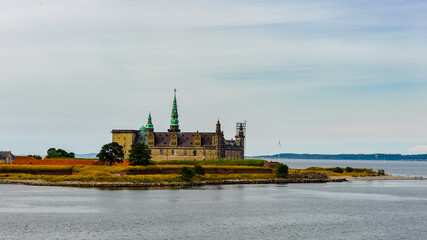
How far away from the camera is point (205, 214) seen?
68188 millimetres

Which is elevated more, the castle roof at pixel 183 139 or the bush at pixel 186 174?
the castle roof at pixel 183 139

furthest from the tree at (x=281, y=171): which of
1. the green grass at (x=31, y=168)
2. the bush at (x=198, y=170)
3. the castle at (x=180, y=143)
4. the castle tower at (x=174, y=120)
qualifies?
the castle tower at (x=174, y=120)

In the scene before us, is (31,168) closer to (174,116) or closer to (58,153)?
(58,153)

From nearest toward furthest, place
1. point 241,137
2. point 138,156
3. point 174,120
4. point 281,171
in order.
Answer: point 138,156
point 281,171
point 174,120
point 241,137

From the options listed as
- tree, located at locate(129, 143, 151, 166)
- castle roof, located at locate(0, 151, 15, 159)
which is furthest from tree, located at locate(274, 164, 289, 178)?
castle roof, located at locate(0, 151, 15, 159)

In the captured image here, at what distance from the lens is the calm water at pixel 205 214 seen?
5550 cm

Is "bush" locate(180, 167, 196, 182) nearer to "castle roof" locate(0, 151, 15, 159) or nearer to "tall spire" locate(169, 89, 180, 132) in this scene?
"castle roof" locate(0, 151, 15, 159)

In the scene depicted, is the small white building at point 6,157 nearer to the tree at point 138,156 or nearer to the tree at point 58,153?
the tree at point 58,153

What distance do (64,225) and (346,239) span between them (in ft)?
95.9

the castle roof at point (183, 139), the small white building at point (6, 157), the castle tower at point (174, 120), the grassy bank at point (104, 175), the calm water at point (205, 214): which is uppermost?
the castle tower at point (174, 120)

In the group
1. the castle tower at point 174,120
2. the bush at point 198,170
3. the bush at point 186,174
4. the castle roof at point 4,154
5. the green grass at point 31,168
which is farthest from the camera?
the castle tower at point 174,120

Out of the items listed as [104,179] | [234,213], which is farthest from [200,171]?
[234,213]

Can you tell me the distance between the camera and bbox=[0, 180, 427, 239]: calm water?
55500 millimetres

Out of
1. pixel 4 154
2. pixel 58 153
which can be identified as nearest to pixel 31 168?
pixel 4 154
